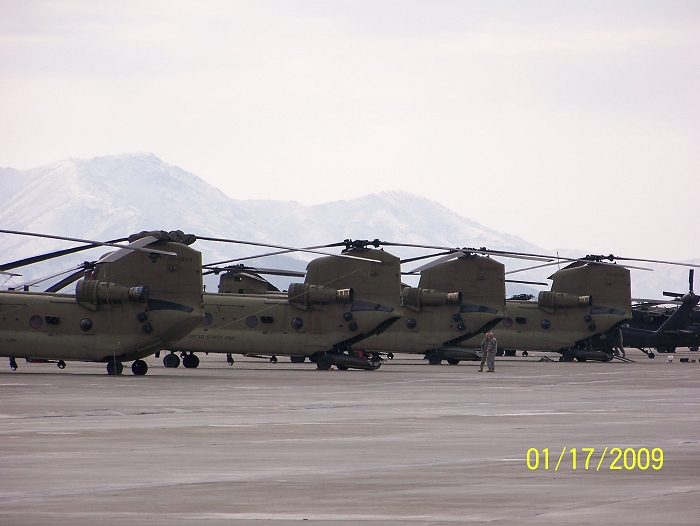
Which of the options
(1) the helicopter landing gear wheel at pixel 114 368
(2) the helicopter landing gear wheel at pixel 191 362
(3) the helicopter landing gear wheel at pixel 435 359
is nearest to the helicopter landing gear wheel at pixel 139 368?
(1) the helicopter landing gear wheel at pixel 114 368

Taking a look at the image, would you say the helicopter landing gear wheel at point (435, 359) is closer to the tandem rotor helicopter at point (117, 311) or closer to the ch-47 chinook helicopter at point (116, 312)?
the tandem rotor helicopter at point (117, 311)

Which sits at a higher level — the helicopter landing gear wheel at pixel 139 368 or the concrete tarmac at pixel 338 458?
the helicopter landing gear wheel at pixel 139 368

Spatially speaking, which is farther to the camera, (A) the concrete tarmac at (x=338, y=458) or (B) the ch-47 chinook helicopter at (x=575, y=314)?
(B) the ch-47 chinook helicopter at (x=575, y=314)

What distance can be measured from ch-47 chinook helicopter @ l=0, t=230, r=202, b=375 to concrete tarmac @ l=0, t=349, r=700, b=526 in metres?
10.6

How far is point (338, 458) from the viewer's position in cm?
1442

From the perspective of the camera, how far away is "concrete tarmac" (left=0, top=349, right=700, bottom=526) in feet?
33.3

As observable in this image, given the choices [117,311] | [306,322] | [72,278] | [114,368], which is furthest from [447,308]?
[114,368]

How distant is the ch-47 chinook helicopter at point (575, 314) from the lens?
6147 cm

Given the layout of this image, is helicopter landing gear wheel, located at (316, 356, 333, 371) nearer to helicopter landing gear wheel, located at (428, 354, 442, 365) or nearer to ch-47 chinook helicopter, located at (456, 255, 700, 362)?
helicopter landing gear wheel, located at (428, 354, 442, 365)

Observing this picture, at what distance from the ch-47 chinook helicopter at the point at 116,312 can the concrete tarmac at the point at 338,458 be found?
34.9 ft

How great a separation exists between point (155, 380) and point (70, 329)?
567cm

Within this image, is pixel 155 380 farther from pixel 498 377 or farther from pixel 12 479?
pixel 12 479

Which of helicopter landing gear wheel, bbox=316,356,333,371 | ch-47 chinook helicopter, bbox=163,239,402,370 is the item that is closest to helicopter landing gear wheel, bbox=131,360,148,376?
ch-47 chinook helicopter, bbox=163,239,402,370

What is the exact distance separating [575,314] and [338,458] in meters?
48.6
